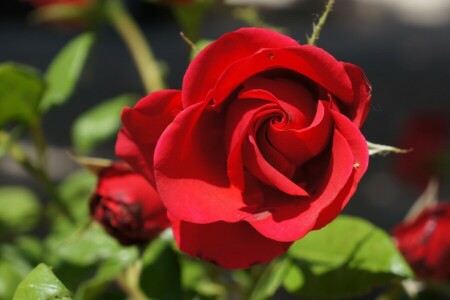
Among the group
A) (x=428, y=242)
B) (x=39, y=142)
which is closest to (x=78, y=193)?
(x=39, y=142)

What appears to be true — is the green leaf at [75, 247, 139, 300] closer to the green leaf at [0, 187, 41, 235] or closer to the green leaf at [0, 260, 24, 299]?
the green leaf at [0, 260, 24, 299]

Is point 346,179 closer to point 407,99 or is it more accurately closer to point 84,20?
point 84,20

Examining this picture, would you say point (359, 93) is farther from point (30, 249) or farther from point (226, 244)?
point (30, 249)

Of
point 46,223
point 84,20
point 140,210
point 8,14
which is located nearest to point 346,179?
point 140,210

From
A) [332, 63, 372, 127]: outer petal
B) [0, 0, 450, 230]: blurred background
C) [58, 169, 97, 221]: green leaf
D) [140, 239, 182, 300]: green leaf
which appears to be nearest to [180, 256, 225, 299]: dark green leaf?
[140, 239, 182, 300]: green leaf

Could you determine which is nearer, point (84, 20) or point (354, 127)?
point (354, 127)

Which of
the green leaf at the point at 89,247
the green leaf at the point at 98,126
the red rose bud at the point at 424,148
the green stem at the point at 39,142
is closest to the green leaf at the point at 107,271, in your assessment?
the green leaf at the point at 89,247

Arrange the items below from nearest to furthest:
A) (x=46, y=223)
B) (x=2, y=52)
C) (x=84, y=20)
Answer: (x=84, y=20)
(x=46, y=223)
(x=2, y=52)
